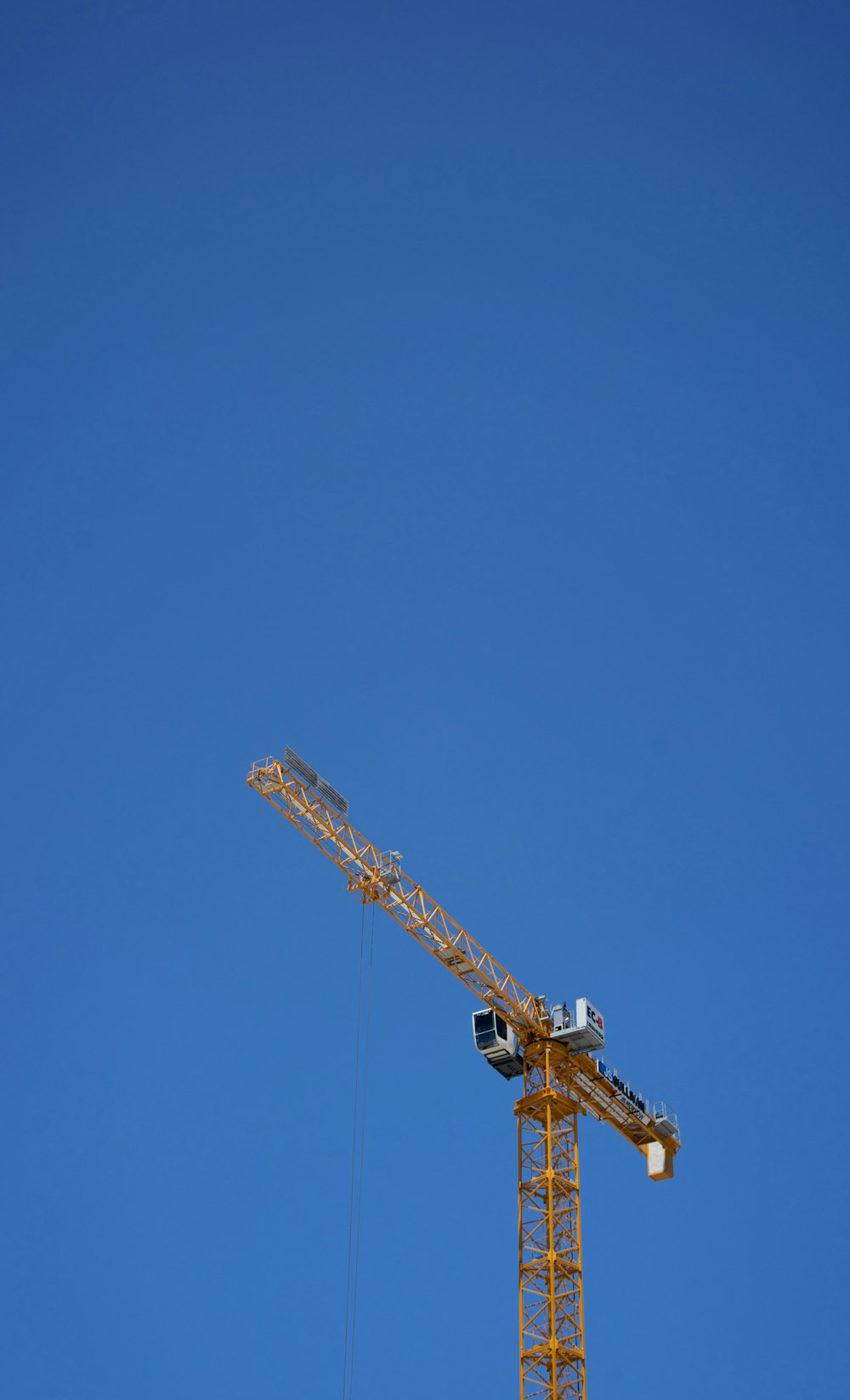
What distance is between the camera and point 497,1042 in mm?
105125

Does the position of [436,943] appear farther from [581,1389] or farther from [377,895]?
[581,1389]

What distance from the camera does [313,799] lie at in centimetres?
10806

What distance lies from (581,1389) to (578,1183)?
10187mm

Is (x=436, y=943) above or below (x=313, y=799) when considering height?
below

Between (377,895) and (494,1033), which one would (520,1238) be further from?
(377,895)

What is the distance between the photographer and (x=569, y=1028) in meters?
106

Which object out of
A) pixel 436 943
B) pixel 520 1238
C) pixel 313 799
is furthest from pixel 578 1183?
pixel 313 799

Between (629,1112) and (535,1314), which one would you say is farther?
(629,1112)

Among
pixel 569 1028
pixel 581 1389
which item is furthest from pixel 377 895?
pixel 581 1389

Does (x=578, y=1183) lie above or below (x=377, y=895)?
below

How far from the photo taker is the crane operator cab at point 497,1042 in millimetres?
105375

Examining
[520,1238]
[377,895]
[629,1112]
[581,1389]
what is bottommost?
[581,1389]

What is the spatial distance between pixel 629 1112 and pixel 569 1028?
7079 mm

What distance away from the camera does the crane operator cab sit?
10538cm
